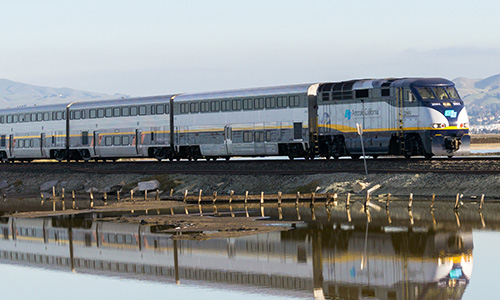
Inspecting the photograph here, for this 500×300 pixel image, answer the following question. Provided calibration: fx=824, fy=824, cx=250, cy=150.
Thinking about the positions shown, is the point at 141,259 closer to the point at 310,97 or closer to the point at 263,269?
the point at 263,269

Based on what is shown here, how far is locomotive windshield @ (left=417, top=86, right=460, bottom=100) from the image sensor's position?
163 ft

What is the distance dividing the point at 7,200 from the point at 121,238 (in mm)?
27516

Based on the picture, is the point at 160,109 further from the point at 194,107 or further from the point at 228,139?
the point at 228,139

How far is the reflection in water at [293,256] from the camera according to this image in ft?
83.6

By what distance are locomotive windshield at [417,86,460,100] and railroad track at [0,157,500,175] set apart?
3.76 meters

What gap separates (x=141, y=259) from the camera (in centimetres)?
3250

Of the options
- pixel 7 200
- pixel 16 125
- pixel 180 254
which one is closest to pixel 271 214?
pixel 180 254

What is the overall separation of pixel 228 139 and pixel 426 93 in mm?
16399

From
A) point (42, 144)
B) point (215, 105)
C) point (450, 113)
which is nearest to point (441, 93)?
point (450, 113)

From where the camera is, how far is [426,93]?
49.9m

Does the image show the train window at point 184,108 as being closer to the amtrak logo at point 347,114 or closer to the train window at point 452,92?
the amtrak logo at point 347,114

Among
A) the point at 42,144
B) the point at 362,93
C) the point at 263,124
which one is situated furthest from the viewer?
the point at 42,144

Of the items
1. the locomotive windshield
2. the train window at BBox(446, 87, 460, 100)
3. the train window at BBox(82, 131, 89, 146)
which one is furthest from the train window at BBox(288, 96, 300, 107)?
the train window at BBox(82, 131, 89, 146)

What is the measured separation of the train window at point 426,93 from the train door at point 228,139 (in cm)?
1567
